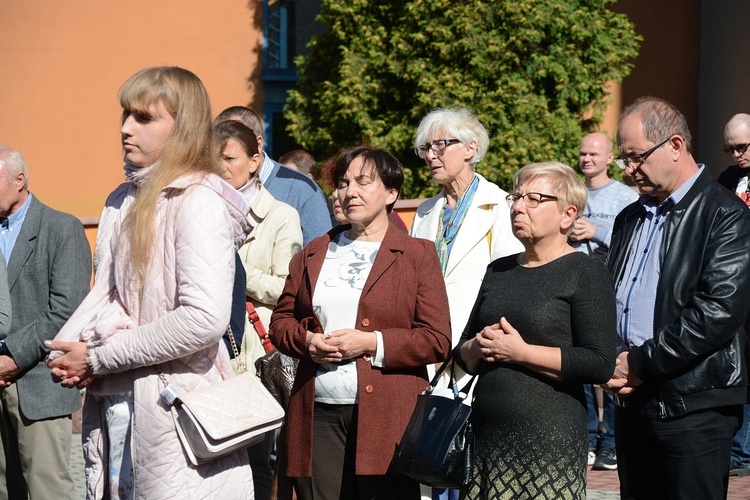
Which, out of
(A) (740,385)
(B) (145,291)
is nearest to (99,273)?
(B) (145,291)

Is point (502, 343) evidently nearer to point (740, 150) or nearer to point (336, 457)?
point (336, 457)

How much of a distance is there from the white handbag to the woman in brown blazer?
742mm

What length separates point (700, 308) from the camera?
160 inches

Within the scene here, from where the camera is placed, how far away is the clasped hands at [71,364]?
3.53m

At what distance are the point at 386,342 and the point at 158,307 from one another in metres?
1.13

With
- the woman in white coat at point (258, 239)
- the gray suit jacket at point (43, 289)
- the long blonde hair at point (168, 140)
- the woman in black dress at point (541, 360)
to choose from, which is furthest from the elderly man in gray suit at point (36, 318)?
the woman in black dress at point (541, 360)

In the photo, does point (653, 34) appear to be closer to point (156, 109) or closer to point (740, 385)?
point (740, 385)

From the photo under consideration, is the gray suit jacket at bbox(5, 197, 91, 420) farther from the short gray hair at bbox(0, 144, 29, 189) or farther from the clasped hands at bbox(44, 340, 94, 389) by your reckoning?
the clasped hands at bbox(44, 340, 94, 389)

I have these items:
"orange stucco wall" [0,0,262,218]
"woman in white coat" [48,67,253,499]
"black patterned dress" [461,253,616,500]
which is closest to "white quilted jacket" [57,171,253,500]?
"woman in white coat" [48,67,253,499]

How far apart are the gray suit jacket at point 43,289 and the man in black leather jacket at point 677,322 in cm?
290

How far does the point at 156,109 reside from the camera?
11.8 feet

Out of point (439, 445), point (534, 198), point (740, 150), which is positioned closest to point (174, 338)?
point (439, 445)

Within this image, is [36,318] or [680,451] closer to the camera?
[680,451]

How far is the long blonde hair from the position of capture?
137 inches
